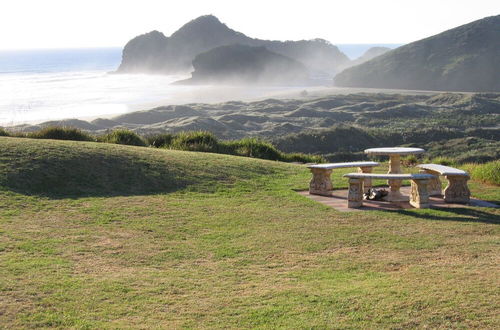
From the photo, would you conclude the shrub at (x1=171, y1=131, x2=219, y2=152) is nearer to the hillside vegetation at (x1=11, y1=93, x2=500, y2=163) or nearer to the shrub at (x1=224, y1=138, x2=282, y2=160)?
the shrub at (x1=224, y1=138, x2=282, y2=160)

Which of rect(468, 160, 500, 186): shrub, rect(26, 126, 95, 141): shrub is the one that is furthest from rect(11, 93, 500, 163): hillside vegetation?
rect(468, 160, 500, 186): shrub

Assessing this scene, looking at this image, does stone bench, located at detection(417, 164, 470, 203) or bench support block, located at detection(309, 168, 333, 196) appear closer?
stone bench, located at detection(417, 164, 470, 203)

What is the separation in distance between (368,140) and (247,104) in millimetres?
28357

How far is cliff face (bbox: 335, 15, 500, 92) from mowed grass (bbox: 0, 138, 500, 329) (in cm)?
9645

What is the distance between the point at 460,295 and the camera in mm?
6059

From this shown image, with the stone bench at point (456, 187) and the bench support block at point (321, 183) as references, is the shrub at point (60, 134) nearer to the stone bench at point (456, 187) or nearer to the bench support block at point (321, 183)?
the bench support block at point (321, 183)

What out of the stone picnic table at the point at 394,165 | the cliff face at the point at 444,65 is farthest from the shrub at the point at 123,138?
the cliff face at the point at 444,65

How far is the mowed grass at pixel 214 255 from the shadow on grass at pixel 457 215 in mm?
45

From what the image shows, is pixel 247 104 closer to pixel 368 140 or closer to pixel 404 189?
pixel 368 140

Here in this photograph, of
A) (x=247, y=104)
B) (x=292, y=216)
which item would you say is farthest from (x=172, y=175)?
(x=247, y=104)

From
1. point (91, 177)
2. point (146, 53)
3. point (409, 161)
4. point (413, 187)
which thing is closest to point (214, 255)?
point (413, 187)

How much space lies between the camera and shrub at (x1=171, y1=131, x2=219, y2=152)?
17.9 metres

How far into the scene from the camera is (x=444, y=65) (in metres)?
108

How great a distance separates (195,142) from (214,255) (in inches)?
423
